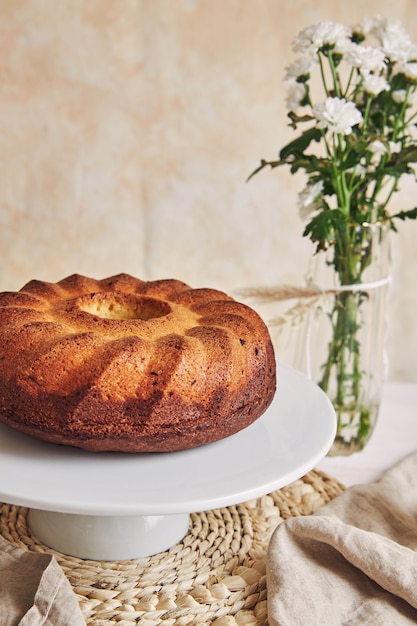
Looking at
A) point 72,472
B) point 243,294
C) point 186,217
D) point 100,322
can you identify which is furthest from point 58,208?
point 72,472

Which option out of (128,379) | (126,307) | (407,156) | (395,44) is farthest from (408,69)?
(128,379)

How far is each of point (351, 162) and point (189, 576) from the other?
783mm

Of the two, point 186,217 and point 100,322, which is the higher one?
point 186,217

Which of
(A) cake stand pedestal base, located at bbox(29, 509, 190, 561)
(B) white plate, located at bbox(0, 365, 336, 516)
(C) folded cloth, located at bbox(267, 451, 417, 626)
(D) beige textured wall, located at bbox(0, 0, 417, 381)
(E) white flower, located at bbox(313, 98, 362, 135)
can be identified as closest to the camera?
(B) white plate, located at bbox(0, 365, 336, 516)

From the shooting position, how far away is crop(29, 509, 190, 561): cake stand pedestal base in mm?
1219

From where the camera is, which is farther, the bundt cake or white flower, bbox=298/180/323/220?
white flower, bbox=298/180/323/220

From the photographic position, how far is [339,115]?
1454 millimetres

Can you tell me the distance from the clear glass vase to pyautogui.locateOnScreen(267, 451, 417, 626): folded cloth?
0.43m

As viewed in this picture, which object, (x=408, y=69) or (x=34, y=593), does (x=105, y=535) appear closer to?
(x=34, y=593)

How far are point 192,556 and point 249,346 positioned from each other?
34 cm

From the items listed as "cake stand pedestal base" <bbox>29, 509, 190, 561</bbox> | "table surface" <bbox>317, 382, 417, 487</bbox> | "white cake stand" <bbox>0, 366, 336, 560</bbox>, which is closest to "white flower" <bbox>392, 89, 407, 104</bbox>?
"white cake stand" <bbox>0, 366, 336, 560</bbox>

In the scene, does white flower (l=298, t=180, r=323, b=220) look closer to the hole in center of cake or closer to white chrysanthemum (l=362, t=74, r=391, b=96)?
white chrysanthemum (l=362, t=74, r=391, b=96)

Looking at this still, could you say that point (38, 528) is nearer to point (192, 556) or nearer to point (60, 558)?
point (60, 558)

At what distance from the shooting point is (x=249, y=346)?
122 cm
